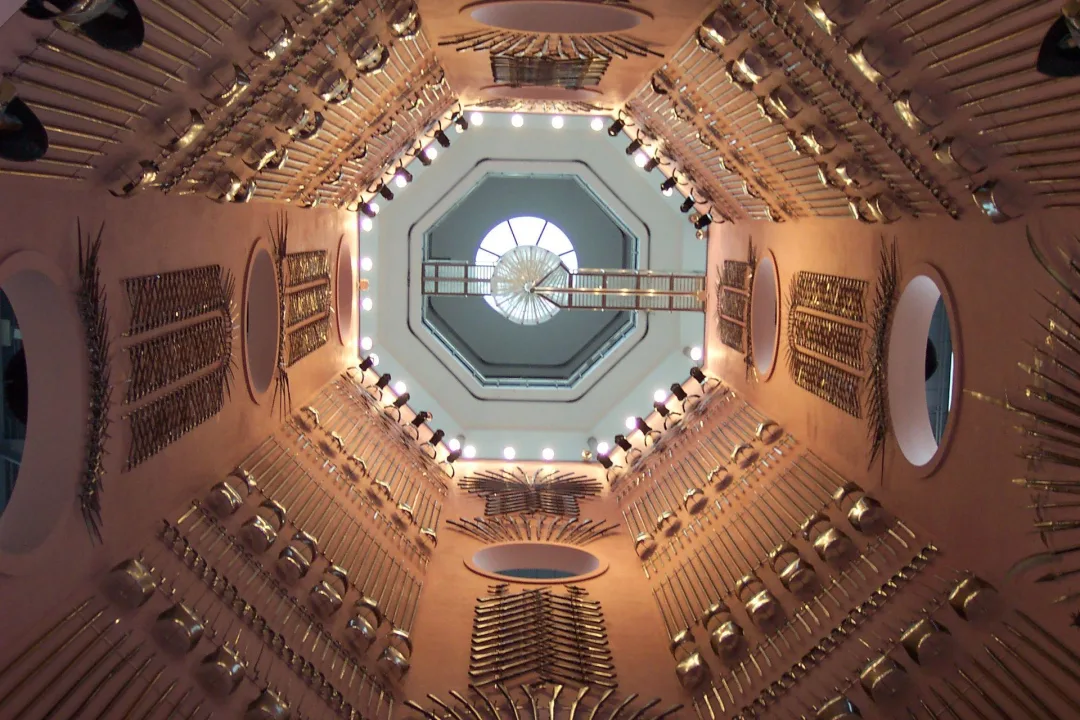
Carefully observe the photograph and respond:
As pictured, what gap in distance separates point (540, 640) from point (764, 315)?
4.55 m

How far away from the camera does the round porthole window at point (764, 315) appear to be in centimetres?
991

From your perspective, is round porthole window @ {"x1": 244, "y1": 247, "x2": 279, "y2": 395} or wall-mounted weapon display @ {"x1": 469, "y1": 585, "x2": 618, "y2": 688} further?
round porthole window @ {"x1": 244, "y1": 247, "x2": 279, "y2": 395}

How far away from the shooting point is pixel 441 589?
8.74 meters

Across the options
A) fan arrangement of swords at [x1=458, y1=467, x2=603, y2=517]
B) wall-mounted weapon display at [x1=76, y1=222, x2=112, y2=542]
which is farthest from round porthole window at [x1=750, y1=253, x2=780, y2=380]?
wall-mounted weapon display at [x1=76, y1=222, x2=112, y2=542]

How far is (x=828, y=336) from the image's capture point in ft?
25.7

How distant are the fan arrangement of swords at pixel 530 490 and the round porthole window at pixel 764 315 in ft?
8.66

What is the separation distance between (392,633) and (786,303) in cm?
447

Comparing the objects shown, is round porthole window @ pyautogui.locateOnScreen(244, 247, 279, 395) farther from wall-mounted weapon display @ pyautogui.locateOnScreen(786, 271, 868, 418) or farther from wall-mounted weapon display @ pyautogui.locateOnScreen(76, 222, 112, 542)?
wall-mounted weapon display @ pyautogui.locateOnScreen(786, 271, 868, 418)

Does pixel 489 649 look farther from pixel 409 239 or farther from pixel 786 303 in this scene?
pixel 409 239

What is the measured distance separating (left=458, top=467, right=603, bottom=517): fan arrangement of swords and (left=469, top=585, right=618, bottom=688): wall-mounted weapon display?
2.57 m

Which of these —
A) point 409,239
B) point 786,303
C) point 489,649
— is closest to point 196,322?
point 489,649

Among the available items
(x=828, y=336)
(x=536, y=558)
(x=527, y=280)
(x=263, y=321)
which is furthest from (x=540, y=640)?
(x=527, y=280)

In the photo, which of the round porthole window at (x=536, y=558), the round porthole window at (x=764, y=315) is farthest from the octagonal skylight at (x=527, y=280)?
the round porthole window at (x=536, y=558)

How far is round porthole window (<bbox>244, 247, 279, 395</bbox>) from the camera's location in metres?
8.69
